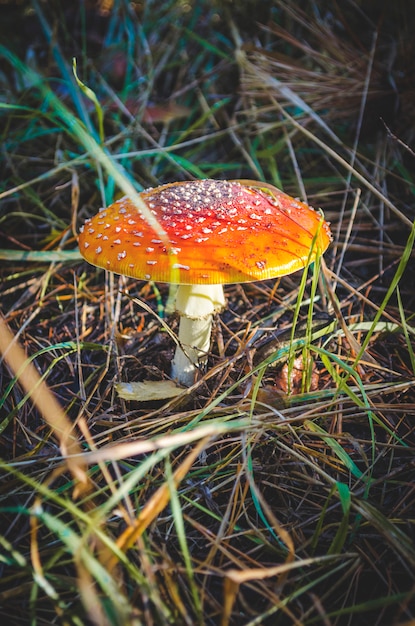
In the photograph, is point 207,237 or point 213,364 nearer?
point 207,237

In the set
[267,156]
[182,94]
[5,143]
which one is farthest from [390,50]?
[5,143]

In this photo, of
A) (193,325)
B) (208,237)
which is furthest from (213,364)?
(208,237)

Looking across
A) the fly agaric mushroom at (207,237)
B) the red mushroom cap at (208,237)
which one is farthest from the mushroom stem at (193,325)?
the red mushroom cap at (208,237)

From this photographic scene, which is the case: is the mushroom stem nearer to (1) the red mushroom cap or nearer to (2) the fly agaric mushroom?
(2) the fly agaric mushroom

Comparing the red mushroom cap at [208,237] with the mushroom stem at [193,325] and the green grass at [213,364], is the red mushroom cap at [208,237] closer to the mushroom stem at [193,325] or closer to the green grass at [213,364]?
the green grass at [213,364]

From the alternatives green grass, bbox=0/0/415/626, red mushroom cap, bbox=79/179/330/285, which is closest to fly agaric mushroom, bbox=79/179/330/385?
red mushroom cap, bbox=79/179/330/285

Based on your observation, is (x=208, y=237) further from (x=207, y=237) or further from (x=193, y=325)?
(x=193, y=325)
